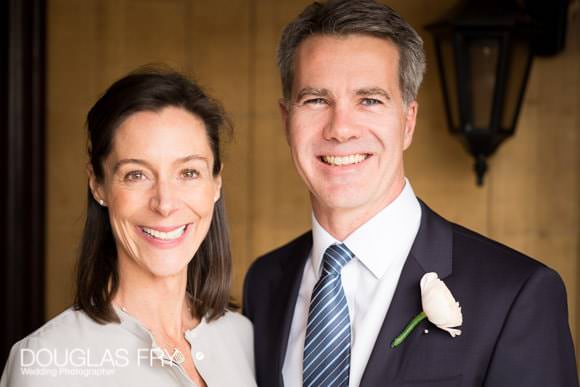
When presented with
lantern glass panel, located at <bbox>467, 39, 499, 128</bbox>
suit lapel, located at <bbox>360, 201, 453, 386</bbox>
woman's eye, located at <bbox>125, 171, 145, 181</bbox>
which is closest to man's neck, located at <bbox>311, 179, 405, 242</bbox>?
suit lapel, located at <bbox>360, 201, 453, 386</bbox>

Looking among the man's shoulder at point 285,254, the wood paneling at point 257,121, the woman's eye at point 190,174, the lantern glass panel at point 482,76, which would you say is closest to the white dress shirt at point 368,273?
the man's shoulder at point 285,254

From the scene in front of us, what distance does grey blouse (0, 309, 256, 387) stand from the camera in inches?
85.5

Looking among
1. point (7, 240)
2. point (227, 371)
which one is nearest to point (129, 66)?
point (7, 240)

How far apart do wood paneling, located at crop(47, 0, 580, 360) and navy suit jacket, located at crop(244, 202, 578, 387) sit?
1835 mm

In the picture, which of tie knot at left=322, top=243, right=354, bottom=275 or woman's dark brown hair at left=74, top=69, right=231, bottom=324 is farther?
tie knot at left=322, top=243, right=354, bottom=275

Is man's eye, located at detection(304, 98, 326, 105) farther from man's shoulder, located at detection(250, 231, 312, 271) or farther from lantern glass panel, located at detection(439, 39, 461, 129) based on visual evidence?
lantern glass panel, located at detection(439, 39, 461, 129)

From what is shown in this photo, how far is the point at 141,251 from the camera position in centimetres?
241

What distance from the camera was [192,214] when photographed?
2.46 metres

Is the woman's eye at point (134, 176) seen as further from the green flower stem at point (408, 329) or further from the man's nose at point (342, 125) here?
the green flower stem at point (408, 329)

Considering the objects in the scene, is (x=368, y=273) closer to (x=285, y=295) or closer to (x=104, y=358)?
(x=285, y=295)

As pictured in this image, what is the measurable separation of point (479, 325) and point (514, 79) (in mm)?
1858

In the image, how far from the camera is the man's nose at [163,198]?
92.3 inches

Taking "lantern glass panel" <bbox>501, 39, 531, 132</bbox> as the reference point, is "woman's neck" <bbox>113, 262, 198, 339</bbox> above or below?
below

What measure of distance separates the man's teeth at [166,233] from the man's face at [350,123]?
0.46 m
